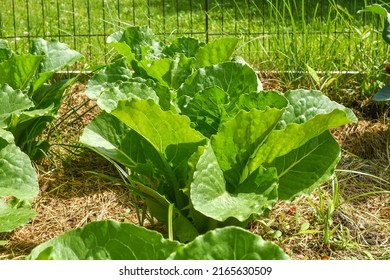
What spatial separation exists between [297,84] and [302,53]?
0.19 m

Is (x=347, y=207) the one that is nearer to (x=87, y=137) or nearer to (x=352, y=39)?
(x=87, y=137)

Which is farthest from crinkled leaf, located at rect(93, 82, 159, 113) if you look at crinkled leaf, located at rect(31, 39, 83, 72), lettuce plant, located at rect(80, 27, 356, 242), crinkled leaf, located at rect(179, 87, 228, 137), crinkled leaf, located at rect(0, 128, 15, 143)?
crinkled leaf, located at rect(31, 39, 83, 72)

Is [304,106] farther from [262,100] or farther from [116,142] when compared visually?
[116,142]

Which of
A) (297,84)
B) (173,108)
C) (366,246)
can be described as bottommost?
(366,246)

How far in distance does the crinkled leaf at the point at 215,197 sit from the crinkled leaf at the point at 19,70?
3.25 ft

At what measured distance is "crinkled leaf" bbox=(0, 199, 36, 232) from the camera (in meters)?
2.33

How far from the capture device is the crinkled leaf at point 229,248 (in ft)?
5.01

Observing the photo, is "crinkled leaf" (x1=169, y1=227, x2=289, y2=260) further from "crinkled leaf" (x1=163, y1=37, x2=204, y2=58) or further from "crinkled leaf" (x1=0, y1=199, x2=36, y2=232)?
"crinkled leaf" (x1=163, y1=37, x2=204, y2=58)

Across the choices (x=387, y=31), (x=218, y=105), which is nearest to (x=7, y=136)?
(x=218, y=105)

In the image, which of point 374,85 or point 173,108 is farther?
point 374,85

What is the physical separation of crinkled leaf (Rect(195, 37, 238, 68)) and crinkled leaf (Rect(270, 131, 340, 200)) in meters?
0.72

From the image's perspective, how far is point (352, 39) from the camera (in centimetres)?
390

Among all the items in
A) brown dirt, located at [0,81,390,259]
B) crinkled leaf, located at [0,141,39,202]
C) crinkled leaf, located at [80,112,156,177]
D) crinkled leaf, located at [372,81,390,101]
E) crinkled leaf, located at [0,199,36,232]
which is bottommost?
brown dirt, located at [0,81,390,259]

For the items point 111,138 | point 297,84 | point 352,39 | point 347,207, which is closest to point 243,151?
point 111,138
